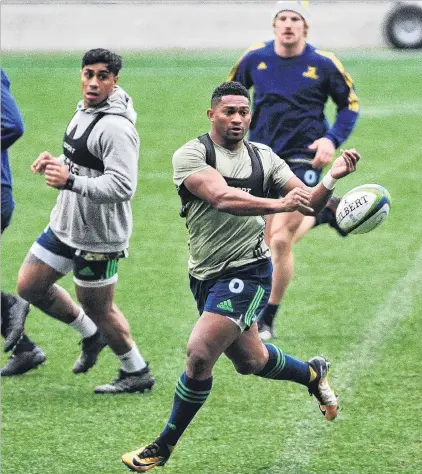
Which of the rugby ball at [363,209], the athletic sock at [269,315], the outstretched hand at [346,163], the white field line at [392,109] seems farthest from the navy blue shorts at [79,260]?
the white field line at [392,109]

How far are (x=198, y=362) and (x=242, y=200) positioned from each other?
36.0 inches

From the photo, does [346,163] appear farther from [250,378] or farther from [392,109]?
[392,109]

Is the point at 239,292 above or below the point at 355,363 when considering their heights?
above

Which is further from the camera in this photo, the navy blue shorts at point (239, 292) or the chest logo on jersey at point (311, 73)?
the chest logo on jersey at point (311, 73)

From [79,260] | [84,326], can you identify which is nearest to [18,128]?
[79,260]

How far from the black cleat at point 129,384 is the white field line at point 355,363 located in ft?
3.97

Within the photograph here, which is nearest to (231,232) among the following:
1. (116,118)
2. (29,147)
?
(116,118)

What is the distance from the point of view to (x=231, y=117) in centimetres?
724

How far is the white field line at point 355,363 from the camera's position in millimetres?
7410

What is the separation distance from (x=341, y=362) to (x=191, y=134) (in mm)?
10170

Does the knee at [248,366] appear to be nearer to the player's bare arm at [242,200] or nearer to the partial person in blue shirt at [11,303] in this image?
the player's bare arm at [242,200]

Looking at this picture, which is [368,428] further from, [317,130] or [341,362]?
[317,130]

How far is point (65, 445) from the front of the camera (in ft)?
25.1

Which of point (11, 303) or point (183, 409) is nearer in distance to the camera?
point (183, 409)
